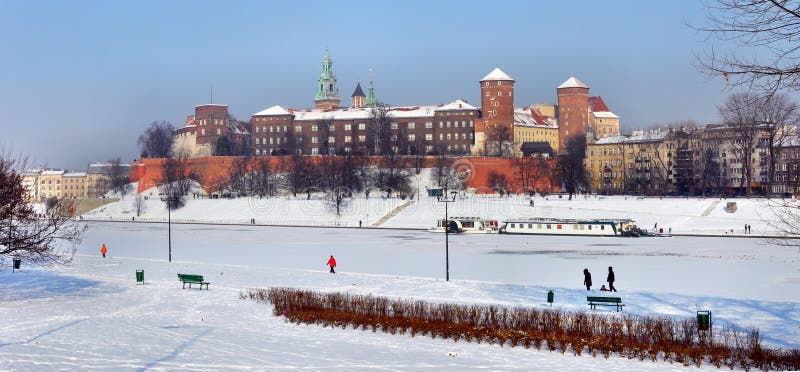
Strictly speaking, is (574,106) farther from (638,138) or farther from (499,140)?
(638,138)

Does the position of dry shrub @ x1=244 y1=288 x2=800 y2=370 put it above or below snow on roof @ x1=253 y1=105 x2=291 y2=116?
below

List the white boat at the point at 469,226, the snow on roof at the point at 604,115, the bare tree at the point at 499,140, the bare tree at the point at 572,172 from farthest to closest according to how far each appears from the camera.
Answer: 1. the snow on roof at the point at 604,115
2. the bare tree at the point at 499,140
3. the bare tree at the point at 572,172
4. the white boat at the point at 469,226

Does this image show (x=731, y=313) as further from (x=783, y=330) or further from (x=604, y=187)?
(x=604, y=187)

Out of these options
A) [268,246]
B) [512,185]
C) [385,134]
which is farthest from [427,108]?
[268,246]

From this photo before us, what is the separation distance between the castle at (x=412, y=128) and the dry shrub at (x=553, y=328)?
80.3m

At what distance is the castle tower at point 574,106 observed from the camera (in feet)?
387

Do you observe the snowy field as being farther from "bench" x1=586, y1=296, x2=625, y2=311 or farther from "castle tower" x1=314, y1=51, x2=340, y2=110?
"castle tower" x1=314, y1=51, x2=340, y2=110

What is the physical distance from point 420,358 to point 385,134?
3736 inches

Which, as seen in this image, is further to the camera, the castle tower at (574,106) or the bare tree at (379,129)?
the castle tower at (574,106)

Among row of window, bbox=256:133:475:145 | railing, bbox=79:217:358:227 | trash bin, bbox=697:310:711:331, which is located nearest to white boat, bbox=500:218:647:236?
railing, bbox=79:217:358:227

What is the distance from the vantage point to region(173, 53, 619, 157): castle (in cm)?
10638

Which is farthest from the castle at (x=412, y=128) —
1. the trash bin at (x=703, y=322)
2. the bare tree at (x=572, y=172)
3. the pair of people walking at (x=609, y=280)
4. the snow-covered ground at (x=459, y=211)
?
the trash bin at (x=703, y=322)

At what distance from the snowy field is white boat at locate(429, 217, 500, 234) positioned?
9.38 meters

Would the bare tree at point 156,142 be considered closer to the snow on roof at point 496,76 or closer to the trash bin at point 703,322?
the snow on roof at point 496,76
